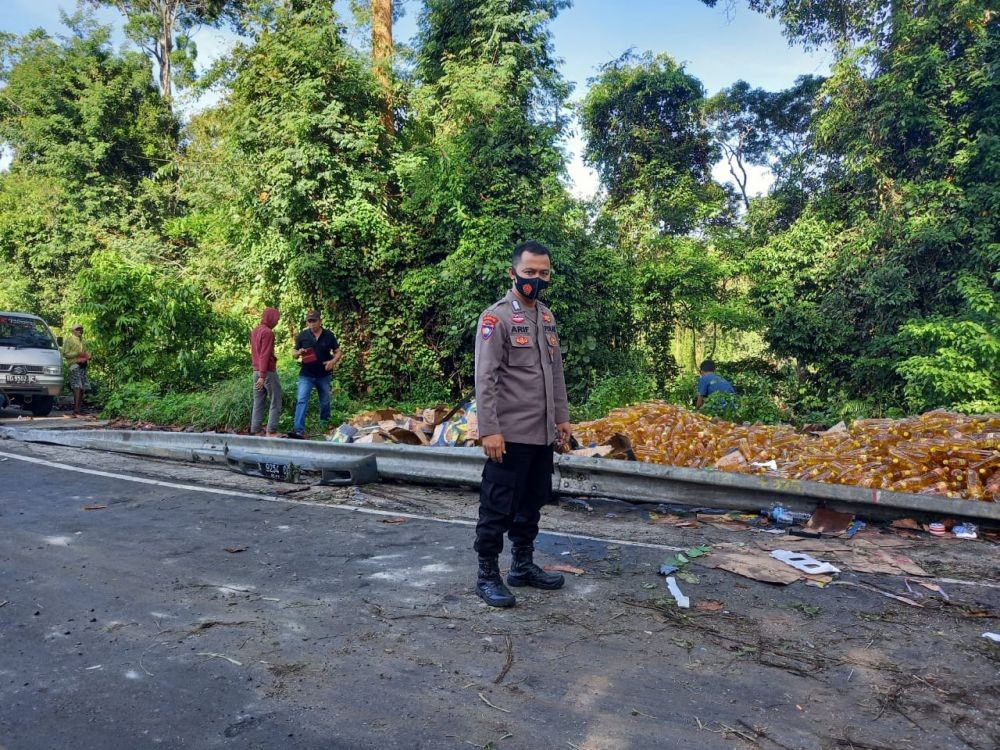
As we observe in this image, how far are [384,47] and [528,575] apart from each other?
54.7 ft

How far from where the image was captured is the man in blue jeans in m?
10.8

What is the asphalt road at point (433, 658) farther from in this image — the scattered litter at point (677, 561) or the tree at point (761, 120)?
the tree at point (761, 120)

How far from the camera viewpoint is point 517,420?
4.32 m

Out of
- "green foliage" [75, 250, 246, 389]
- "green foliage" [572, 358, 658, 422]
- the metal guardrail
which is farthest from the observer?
"green foliage" [75, 250, 246, 389]

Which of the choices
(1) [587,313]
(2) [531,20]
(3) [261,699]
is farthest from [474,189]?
(3) [261,699]

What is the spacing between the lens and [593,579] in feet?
14.8

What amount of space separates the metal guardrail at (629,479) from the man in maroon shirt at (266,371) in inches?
65.9

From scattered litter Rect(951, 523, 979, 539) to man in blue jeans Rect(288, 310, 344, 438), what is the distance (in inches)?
320

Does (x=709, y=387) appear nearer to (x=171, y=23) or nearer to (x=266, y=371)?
(x=266, y=371)

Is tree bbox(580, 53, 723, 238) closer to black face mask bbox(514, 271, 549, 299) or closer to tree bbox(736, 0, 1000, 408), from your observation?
tree bbox(736, 0, 1000, 408)

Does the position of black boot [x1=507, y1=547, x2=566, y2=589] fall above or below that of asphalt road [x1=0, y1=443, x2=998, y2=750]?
above

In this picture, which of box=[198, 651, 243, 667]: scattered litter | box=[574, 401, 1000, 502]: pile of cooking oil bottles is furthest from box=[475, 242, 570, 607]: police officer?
box=[574, 401, 1000, 502]: pile of cooking oil bottles

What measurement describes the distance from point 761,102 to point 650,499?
77.4ft

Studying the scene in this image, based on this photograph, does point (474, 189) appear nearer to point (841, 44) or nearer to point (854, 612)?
point (841, 44)
